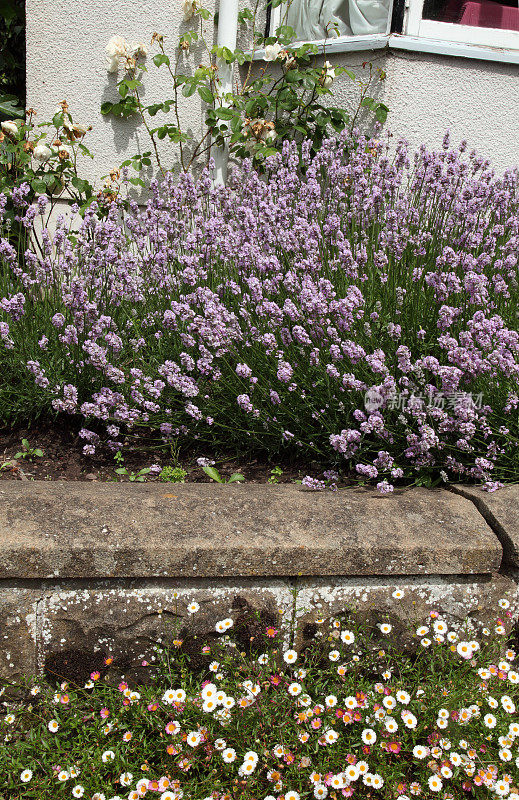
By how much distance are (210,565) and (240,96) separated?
417cm

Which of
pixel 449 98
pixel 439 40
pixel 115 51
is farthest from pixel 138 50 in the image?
pixel 449 98

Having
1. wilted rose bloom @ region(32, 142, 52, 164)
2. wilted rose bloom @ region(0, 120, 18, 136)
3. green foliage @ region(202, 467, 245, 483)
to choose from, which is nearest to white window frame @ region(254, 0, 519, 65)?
wilted rose bloom @ region(32, 142, 52, 164)

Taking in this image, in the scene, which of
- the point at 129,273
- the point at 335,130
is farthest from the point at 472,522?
the point at 335,130

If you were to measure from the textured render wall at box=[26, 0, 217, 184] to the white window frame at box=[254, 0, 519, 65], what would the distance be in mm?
1261

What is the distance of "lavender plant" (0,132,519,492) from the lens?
2.41 metres

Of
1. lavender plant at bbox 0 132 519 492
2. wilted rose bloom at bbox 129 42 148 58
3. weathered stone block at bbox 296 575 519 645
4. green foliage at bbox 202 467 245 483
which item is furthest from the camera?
wilted rose bloom at bbox 129 42 148 58

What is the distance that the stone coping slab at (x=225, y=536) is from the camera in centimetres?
192

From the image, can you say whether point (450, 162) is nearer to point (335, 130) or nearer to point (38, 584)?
point (335, 130)

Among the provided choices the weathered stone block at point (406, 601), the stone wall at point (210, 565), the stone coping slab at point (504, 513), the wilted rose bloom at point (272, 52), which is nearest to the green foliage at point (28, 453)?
the stone wall at point (210, 565)

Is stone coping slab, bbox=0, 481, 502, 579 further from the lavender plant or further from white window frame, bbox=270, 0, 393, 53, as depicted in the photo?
white window frame, bbox=270, 0, 393, 53

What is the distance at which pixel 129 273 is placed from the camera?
2.98m

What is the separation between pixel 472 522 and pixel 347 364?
0.81 meters

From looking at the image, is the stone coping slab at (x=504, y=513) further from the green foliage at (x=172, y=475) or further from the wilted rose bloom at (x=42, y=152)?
the wilted rose bloom at (x=42, y=152)

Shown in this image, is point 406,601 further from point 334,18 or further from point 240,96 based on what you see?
point 334,18
